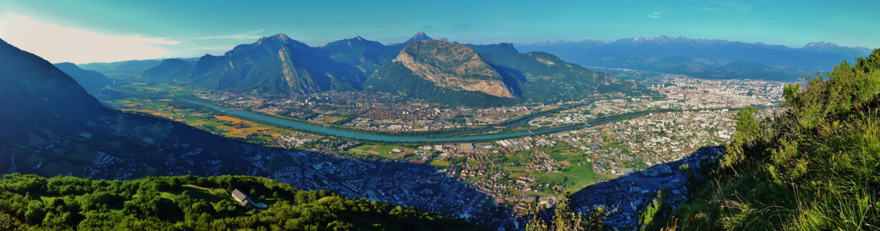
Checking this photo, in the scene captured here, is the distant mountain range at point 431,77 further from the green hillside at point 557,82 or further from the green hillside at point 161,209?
the green hillside at point 161,209

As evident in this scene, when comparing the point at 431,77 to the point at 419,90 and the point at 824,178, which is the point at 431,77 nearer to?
the point at 419,90

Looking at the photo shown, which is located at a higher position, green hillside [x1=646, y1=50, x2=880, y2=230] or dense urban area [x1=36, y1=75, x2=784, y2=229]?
green hillside [x1=646, y1=50, x2=880, y2=230]

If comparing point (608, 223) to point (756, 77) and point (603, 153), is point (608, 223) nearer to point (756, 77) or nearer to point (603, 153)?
point (603, 153)

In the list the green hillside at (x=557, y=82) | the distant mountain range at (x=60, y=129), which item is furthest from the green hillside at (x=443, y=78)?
the distant mountain range at (x=60, y=129)

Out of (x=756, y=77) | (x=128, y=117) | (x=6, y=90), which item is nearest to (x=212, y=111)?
(x=128, y=117)

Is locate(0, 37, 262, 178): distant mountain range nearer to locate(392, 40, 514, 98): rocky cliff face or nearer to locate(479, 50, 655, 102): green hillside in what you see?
locate(392, 40, 514, 98): rocky cliff face

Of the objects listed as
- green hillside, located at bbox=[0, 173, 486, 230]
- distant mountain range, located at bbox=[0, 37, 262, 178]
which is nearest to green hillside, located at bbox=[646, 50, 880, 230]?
green hillside, located at bbox=[0, 173, 486, 230]

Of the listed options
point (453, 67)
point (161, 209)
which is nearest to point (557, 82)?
point (453, 67)
